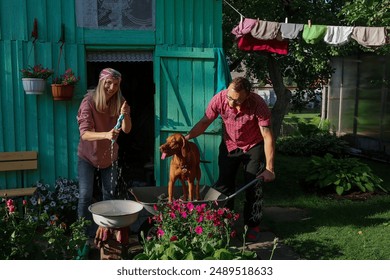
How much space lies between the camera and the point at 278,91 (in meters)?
9.49

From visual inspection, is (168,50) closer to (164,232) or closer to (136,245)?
(136,245)

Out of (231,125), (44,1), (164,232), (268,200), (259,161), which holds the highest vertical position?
(44,1)

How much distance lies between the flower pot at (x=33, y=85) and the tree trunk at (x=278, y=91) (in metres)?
4.95

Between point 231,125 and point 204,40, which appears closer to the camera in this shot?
point 231,125

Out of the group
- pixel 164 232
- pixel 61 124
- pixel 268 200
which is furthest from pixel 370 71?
pixel 164 232

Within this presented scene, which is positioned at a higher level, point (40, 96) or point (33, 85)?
point (33, 85)

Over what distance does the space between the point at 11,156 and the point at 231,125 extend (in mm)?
2766

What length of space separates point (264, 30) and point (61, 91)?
2.87m

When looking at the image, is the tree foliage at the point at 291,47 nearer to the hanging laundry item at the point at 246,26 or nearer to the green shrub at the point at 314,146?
the hanging laundry item at the point at 246,26

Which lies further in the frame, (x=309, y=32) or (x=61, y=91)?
(x=309, y=32)

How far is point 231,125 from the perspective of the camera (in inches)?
199

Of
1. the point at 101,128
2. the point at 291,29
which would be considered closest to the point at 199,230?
the point at 101,128

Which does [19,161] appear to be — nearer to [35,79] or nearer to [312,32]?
[35,79]

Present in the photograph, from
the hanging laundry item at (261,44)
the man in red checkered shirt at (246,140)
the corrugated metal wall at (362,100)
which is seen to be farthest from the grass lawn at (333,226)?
the corrugated metal wall at (362,100)
